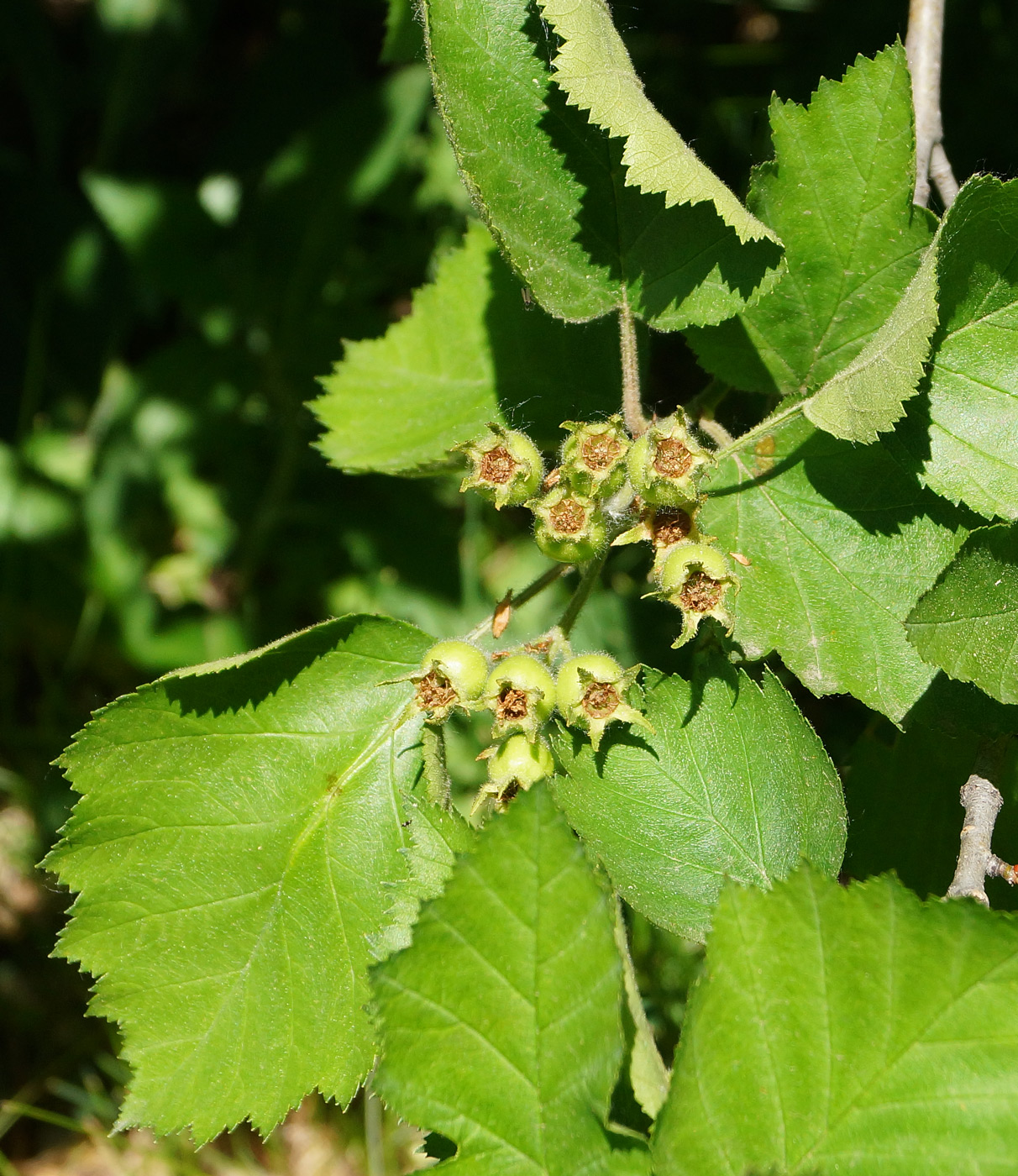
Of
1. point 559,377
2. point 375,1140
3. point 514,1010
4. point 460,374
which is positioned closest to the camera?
point 514,1010

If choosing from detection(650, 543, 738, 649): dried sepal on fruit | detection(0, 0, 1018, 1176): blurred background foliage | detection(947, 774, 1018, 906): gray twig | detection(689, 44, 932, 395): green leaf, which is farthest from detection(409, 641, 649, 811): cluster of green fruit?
detection(0, 0, 1018, 1176): blurred background foliage

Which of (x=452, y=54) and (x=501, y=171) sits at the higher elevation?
(x=452, y=54)

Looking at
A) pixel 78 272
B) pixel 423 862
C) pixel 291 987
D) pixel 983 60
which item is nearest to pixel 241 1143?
pixel 291 987

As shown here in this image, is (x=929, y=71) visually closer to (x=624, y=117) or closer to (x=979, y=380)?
(x=979, y=380)

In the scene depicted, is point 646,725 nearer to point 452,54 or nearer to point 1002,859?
point 1002,859

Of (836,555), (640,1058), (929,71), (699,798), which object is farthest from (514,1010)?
(929,71)
